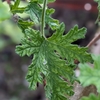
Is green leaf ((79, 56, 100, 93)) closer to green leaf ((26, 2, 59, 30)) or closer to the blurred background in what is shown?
green leaf ((26, 2, 59, 30))

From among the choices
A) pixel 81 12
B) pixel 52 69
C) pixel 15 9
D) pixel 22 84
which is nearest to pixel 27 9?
pixel 15 9

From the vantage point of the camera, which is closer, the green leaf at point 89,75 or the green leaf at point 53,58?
the green leaf at point 89,75

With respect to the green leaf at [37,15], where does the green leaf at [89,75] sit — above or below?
below

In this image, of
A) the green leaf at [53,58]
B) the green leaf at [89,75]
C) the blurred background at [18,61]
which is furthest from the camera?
the blurred background at [18,61]

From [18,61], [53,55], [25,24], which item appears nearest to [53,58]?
[53,55]

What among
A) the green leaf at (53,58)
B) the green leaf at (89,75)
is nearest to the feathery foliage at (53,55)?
the green leaf at (53,58)

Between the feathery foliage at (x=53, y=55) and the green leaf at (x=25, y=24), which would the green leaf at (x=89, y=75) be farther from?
the green leaf at (x=25, y=24)

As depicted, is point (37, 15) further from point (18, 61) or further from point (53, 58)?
point (18, 61)

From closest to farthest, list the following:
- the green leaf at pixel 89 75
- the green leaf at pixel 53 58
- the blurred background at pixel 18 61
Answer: the green leaf at pixel 89 75 < the green leaf at pixel 53 58 < the blurred background at pixel 18 61

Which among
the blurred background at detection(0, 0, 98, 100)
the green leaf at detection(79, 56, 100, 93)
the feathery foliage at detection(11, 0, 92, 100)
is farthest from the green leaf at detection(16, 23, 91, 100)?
the blurred background at detection(0, 0, 98, 100)
